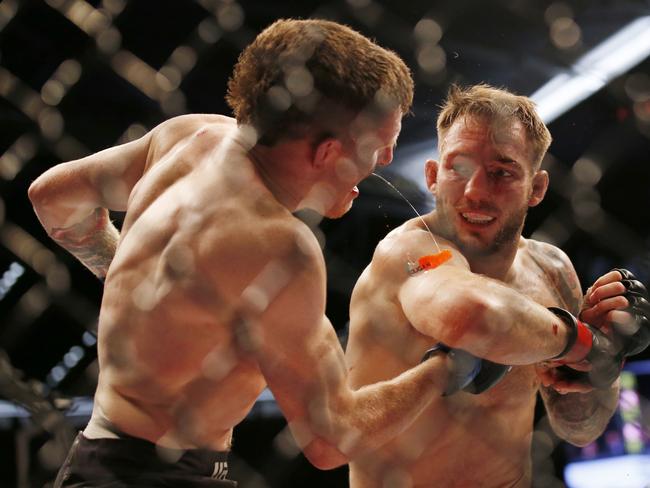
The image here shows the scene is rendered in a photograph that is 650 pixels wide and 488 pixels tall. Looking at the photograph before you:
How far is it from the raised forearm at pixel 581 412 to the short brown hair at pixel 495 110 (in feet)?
1.82

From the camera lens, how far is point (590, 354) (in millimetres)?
1741

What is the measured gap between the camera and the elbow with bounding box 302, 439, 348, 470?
1.33 metres

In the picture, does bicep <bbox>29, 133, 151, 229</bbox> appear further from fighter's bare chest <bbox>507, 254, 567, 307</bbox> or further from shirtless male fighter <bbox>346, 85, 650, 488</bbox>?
fighter's bare chest <bbox>507, 254, 567, 307</bbox>

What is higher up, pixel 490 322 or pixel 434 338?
pixel 490 322

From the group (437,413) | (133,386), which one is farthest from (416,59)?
(133,386)

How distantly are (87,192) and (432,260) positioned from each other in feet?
2.22

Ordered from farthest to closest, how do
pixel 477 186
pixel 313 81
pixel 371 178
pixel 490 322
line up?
pixel 371 178
pixel 477 186
pixel 490 322
pixel 313 81

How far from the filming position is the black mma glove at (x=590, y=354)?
5.58 feet

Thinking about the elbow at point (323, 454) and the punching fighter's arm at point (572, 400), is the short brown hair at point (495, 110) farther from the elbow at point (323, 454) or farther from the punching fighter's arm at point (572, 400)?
the elbow at point (323, 454)

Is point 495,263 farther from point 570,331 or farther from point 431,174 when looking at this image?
point 570,331

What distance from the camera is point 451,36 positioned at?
3.06m

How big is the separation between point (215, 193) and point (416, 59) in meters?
1.69

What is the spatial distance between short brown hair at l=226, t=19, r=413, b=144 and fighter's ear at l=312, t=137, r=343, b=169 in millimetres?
20

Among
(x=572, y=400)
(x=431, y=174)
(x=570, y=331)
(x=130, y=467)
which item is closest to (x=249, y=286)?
(x=130, y=467)
